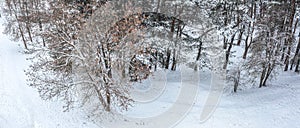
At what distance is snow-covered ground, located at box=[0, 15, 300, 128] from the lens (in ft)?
47.5

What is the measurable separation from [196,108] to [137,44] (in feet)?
18.8

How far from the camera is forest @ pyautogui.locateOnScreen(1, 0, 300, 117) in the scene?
44.0 ft

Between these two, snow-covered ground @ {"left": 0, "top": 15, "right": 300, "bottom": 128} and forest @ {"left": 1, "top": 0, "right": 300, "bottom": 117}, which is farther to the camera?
snow-covered ground @ {"left": 0, "top": 15, "right": 300, "bottom": 128}

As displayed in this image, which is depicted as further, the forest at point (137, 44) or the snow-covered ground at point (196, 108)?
the snow-covered ground at point (196, 108)

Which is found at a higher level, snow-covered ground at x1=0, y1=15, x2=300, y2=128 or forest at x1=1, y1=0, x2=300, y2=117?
forest at x1=1, y1=0, x2=300, y2=117

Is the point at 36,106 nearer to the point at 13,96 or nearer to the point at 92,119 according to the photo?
the point at 13,96

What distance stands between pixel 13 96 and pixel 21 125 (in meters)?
4.19

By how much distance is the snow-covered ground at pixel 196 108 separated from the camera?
14477 mm

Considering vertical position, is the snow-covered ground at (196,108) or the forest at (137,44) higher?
the forest at (137,44)

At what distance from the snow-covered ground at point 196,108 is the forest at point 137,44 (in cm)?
85

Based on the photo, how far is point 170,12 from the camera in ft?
67.7

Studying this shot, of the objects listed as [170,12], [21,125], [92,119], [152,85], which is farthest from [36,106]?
[170,12]

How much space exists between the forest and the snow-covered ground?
85 centimetres

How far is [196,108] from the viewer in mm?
16516
